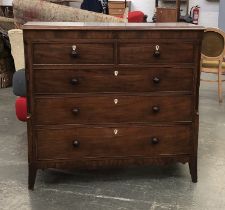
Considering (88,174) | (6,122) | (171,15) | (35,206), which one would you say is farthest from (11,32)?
(171,15)

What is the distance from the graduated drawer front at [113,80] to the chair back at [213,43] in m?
2.38

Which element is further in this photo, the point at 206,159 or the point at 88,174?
the point at 206,159

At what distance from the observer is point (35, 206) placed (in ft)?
7.77

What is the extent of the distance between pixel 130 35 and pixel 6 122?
6.75ft

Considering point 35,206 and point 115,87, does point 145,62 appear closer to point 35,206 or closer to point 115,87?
point 115,87

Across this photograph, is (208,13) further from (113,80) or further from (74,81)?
(74,81)

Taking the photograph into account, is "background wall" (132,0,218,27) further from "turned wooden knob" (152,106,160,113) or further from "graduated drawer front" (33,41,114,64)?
"graduated drawer front" (33,41,114,64)

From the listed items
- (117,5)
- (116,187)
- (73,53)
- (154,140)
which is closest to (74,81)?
(73,53)

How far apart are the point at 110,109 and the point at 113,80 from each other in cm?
19

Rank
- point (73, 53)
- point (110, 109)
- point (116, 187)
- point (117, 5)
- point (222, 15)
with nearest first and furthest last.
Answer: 1. point (73, 53)
2. point (110, 109)
3. point (116, 187)
4. point (222, 15)
5. point (117, 5)

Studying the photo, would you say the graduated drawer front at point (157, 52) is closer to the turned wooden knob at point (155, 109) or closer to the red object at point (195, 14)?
the turned wooden knob at point (155, 109)

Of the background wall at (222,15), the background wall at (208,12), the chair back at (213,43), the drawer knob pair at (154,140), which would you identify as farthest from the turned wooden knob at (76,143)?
the background wall at (208,12)

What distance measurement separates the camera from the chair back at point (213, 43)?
466cm

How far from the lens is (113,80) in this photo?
2430mm
